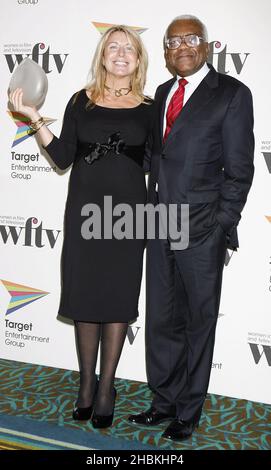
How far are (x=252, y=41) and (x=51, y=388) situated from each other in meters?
2.13

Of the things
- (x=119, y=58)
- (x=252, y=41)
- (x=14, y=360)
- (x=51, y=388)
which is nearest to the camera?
(x=119, y=58)

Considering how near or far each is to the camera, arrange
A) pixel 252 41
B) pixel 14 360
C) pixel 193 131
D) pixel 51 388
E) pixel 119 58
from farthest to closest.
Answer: pixel 14 360
pixel 51 388
pixel 252 41
pixel 119 58
pixel 193 131

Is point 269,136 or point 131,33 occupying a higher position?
point 131,33

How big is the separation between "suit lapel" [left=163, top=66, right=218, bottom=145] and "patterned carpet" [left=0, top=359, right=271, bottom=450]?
1.35 m

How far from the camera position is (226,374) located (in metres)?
3.09

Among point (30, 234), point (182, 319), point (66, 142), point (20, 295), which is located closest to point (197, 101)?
point (66, 142)

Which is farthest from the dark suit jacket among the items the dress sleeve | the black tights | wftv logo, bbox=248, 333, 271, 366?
wftv logo, bbox=248, 333, 271, 366

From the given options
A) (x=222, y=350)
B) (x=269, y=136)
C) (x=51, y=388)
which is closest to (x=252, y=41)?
(x=269, y=136)

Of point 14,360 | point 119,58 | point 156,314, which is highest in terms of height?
point 119,58

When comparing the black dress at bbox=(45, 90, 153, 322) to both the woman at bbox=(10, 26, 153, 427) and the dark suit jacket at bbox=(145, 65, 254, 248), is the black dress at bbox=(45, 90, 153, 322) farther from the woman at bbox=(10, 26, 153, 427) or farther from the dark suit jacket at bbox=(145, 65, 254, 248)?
the dark suit jacket at bbox=(145, 65, 254, 248)

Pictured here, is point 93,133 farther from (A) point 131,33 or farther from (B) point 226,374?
(B) point 226,374

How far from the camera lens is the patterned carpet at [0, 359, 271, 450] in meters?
2.45

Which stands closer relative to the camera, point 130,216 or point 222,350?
point 130,216

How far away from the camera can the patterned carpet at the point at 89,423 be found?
96.6 inches
